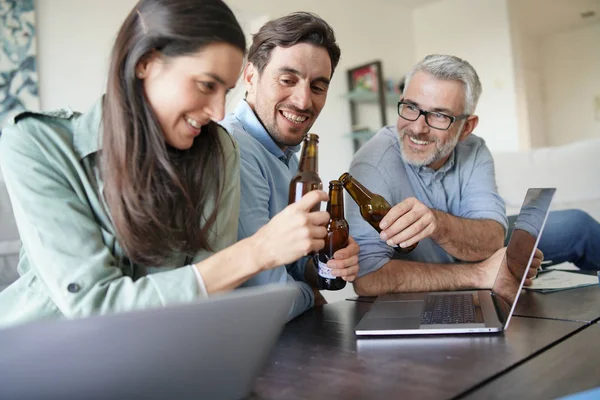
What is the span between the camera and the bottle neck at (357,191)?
3.77 feet

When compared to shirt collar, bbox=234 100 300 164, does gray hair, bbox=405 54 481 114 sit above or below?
above

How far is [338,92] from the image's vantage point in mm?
4551

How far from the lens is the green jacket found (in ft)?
2.42

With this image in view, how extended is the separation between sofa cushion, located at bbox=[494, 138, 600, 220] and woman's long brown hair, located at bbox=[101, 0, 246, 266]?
9.37 feet

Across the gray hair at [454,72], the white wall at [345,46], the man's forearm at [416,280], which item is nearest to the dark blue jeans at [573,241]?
the gray hair at [454,72]

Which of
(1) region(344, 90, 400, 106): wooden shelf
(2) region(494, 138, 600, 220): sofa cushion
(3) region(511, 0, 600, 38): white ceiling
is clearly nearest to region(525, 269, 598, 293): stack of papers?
(2) region(494, 138, 600, 220): sofa cushion

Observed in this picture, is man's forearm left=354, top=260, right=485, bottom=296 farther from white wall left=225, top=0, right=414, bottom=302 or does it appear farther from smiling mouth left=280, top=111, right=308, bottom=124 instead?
white wall left=225, top=0, right=414, bottom=302

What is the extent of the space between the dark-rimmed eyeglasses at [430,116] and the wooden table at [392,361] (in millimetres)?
868

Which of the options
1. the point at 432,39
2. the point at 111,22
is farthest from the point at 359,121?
the point at 111,22

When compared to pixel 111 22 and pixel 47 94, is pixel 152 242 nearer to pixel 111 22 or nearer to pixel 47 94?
pixel 47 94

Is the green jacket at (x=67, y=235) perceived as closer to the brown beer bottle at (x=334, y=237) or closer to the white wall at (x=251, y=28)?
the brown beer bottle at (x=334, y=237)

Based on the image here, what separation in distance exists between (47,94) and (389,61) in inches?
126

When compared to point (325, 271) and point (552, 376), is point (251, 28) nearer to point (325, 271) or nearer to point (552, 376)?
point (325, 271)

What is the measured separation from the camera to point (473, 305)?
1008mm
